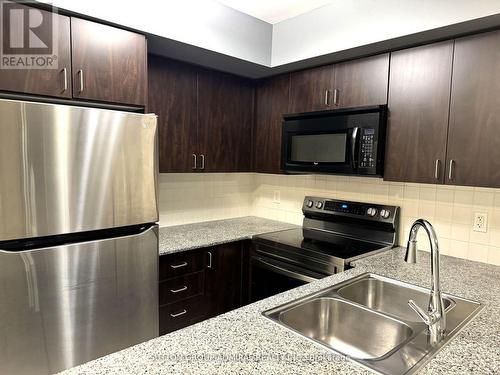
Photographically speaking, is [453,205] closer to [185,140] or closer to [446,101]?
[446,101]

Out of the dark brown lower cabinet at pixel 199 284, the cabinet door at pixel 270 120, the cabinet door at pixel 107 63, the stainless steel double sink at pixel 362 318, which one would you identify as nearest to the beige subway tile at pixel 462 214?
the stainless steel double sink at pixel 362 318

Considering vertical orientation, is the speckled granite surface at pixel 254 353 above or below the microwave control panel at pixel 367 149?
below

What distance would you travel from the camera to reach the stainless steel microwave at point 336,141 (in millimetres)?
1972

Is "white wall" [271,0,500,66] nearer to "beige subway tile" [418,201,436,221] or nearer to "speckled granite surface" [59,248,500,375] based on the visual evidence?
"beige subway tile" [418,201,436,221]

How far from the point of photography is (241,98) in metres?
2.67

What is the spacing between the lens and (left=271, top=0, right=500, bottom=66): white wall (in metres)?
1.57

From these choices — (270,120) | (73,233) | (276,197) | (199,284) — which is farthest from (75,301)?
(276,197)

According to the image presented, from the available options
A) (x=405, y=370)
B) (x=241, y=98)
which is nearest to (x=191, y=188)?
(x=241, y=98)

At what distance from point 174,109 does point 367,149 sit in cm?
130

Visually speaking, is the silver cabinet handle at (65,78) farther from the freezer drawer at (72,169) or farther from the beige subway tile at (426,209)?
the beige subway tile at (426,209)

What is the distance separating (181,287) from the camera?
2.10 meters

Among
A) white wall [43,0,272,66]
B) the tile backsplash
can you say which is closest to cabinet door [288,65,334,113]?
white wall [43,0,272,66]

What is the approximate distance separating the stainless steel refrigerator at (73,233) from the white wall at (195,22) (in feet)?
1.77

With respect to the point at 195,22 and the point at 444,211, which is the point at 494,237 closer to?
the point at 444,211
